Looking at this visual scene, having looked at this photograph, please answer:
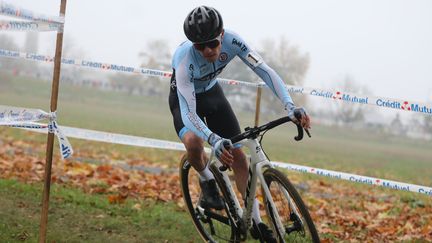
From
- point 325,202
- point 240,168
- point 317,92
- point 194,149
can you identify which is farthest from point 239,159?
point 325,202

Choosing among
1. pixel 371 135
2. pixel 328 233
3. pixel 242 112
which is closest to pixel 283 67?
pixel 242 112

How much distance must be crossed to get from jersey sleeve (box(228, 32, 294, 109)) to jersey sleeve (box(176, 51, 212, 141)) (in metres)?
0.49

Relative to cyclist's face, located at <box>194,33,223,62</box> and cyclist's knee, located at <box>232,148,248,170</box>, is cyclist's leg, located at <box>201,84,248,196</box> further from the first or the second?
cyclist's face, located at <box>194,33,223,62</box>

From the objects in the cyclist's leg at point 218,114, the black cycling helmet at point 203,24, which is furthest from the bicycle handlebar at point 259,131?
the black cycling helmet at point 203,24

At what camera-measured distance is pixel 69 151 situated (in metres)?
4.76

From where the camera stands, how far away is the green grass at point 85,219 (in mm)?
5574

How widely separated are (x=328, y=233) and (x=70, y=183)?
4.03 metres

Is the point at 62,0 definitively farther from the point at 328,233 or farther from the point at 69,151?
→ the point at 328,233

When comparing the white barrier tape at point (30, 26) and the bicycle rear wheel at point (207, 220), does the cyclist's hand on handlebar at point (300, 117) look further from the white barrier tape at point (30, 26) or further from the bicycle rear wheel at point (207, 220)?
the white barrier tape at point (30, 26)

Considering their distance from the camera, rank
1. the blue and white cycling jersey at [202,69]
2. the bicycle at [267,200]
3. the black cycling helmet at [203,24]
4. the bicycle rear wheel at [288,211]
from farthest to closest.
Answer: the blue and white cycling jersey at [202,69]
the black cycling helmet at [203,24]
the bicycle at [267,200]
the bicycle rear wheel at [288,211]

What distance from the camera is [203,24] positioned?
173 inches

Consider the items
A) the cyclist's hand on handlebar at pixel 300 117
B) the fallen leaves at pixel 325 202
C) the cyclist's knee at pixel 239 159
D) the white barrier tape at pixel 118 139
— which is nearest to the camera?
the cyclist's hand on handlebar at pixel 300 117

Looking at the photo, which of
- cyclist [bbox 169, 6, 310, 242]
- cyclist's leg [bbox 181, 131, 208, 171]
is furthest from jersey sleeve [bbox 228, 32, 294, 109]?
cyclist's leg [bbox 181, 131, 208, 171]

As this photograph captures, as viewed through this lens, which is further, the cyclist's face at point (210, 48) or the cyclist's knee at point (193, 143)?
the cyclist's knee at point (193, 143)
